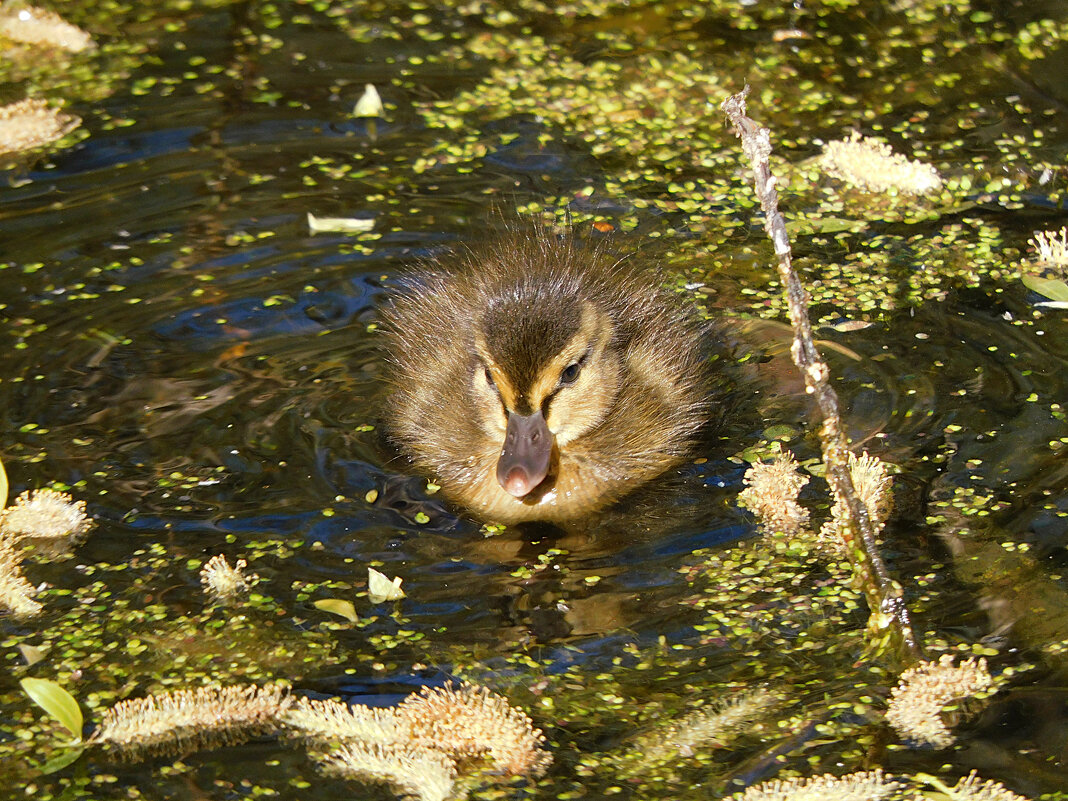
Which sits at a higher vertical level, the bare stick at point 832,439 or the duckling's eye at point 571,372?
the bare stick at point 832,439

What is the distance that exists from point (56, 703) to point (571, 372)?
176 cm

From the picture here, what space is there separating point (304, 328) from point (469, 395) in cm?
98

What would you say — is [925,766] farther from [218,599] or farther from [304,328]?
[304,328]

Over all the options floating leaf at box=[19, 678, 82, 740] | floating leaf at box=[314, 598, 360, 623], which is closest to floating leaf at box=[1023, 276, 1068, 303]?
floating leaf at box=[314, 598, 360, 623]

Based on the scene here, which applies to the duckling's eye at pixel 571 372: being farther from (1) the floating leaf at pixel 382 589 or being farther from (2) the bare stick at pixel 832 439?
(2) the bare stick at pixel 832 439

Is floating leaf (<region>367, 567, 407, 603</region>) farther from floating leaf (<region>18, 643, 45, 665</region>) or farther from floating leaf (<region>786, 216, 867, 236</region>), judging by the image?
floating leaf (<region>786, 216, 867, 236</region>)

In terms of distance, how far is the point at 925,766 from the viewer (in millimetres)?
3336

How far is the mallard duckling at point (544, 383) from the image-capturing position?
14.0 ft

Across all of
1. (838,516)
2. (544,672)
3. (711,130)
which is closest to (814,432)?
(838,516)

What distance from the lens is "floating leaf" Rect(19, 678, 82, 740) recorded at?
11.5ft

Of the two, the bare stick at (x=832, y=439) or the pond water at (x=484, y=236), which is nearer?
the bare stick at (x=832, y=439)

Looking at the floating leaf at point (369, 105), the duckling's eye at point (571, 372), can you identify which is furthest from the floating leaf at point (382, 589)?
the floating leaf at point (369, 105)

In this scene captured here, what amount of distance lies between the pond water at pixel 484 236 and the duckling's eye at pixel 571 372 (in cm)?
47

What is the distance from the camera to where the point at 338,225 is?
5879 millimetres
